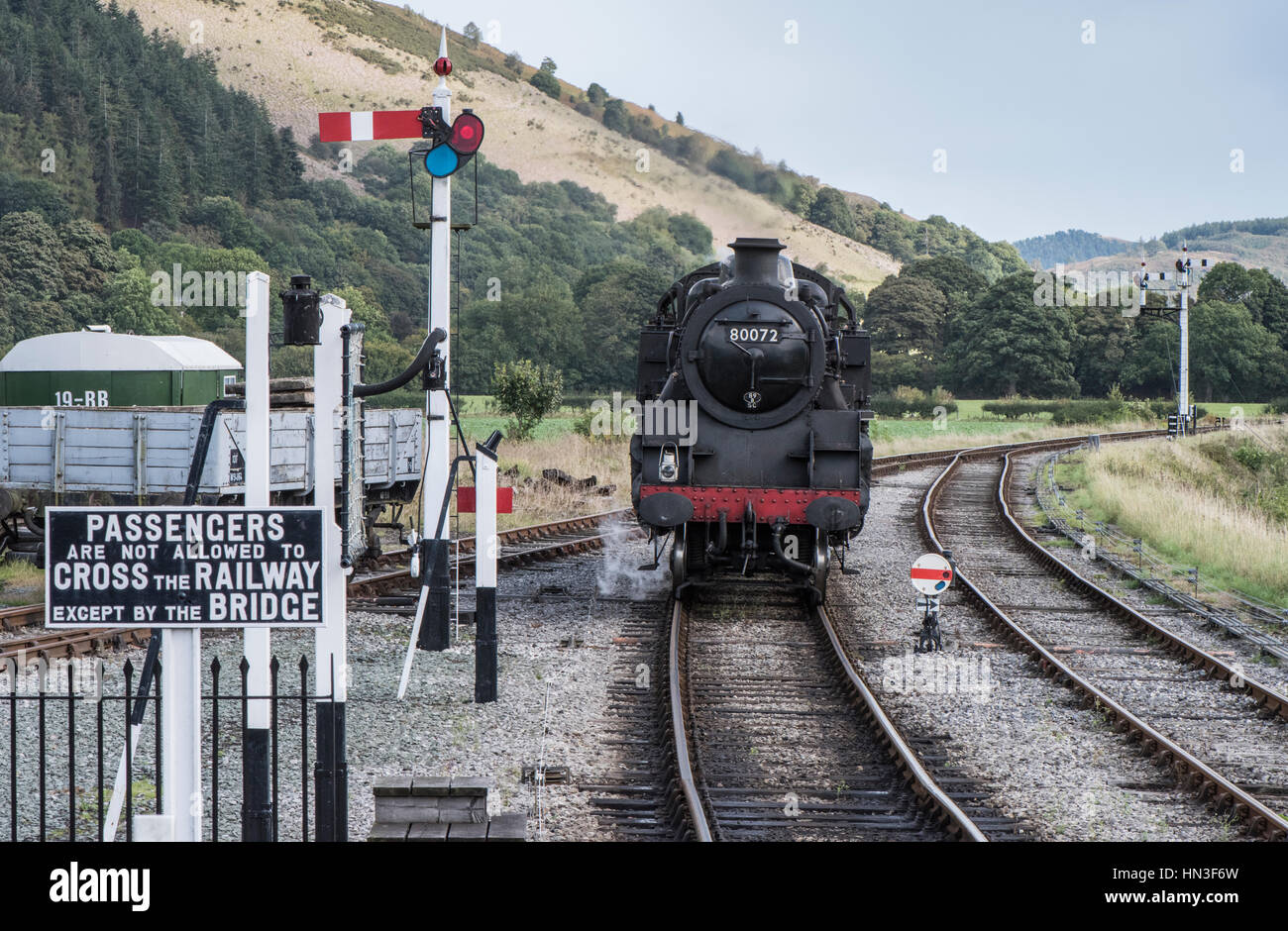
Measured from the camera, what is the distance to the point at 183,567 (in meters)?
4.74

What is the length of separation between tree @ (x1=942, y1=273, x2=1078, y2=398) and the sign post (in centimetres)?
6594

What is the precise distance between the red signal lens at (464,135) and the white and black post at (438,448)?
16 centimetres

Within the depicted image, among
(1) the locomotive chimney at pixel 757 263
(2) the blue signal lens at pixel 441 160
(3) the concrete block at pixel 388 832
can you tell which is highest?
(2) the blue signal lens at pixel 441 160

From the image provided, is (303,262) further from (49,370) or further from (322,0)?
(322,0)

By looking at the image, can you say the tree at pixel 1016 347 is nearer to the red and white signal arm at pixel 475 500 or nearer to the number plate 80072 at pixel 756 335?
the number plate 80072 at pixel 756 335

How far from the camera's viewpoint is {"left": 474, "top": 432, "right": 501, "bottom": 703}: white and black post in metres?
9.45

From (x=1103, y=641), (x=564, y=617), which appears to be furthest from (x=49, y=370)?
(x=1103, y=641)

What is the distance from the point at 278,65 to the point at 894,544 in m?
136

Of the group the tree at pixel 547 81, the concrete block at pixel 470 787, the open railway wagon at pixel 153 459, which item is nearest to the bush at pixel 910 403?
the open railway wagon at pixel 153 459

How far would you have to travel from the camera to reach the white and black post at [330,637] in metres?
5.77

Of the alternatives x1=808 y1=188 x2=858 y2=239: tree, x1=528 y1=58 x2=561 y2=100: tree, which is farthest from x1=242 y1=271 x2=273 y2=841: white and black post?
x1=528 y1=58 x2=561 y2=100: tree

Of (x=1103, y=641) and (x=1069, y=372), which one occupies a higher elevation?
(x=1069, y=372)

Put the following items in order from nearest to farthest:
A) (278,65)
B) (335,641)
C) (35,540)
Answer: (335,641), (35,540), (278,65)

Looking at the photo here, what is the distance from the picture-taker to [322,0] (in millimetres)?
152500
